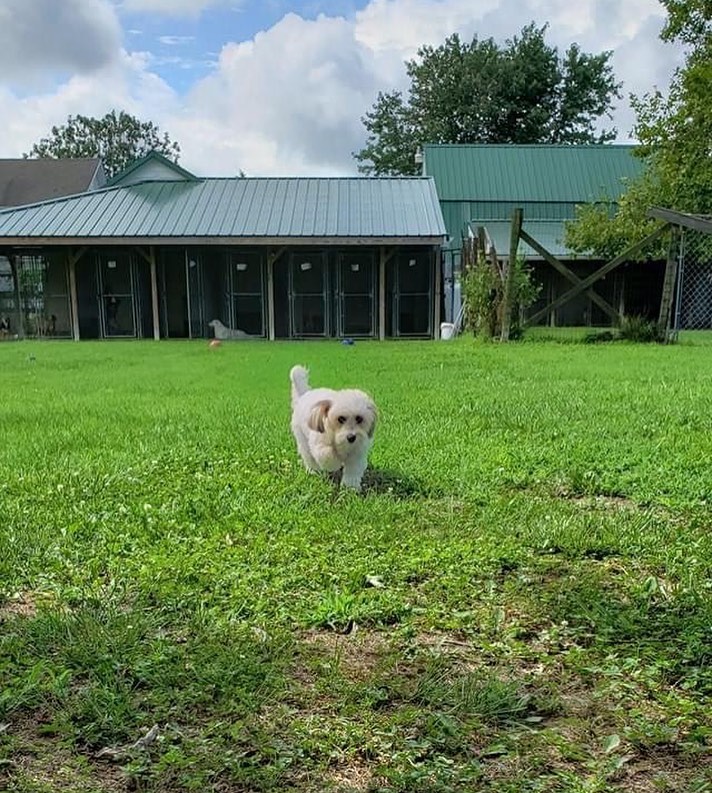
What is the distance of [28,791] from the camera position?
1.45 m

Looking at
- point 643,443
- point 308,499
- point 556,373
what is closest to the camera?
point 308,499

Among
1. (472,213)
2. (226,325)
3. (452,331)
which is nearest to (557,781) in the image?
(452,331)

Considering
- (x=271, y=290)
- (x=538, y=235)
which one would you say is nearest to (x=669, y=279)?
(x=271, y=290)

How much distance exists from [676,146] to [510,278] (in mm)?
7453

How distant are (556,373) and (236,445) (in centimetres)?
459

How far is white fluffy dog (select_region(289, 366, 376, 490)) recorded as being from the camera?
11.2 feet

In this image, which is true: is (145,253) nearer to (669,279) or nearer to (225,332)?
(225,332)

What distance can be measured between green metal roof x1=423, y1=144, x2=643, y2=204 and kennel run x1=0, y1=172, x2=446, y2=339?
23.6 feet

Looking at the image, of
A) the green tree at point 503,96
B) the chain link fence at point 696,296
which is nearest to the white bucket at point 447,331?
the chain link fence at point 696,296

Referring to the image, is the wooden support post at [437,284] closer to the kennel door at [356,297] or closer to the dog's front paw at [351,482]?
the kennel door at [356,297]

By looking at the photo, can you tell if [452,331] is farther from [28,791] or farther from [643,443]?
[28,791]

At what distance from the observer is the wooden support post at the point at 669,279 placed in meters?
11.3

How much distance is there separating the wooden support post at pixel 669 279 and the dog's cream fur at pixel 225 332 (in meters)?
9.77

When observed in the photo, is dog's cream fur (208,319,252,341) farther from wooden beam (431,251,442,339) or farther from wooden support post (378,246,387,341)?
wooden beam (431,251,442,339)
